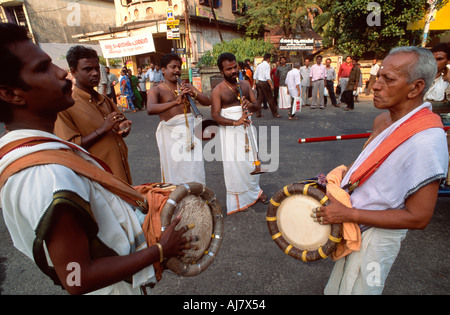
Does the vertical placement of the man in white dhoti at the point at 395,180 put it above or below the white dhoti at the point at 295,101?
above

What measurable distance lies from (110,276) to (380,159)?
1489 mm

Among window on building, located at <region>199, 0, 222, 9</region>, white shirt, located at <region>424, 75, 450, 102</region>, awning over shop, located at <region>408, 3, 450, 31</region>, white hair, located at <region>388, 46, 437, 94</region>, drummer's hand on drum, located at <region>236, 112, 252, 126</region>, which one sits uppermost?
window on building, located at <region>199, 0, 222, 9</region>

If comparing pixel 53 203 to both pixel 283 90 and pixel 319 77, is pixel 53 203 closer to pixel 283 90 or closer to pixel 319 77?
pixel 283 90

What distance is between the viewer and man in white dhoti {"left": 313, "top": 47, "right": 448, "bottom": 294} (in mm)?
1324

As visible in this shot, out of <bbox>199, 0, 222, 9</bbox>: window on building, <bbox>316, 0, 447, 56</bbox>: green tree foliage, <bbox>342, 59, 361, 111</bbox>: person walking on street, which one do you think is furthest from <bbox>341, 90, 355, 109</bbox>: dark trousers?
<bbox>199, 0, 222, 9</bbox>: window on building

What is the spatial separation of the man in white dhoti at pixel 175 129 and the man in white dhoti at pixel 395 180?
8.19 feet

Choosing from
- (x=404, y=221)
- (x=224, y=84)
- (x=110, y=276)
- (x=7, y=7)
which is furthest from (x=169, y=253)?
(x=7, y=7)

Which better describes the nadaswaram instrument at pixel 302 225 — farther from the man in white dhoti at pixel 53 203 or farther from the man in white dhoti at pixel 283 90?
the man in white dhoti at pixel 283 90

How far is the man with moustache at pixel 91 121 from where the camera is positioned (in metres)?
2.23

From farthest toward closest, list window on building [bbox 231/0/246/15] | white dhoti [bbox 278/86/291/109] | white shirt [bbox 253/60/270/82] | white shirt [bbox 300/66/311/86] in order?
window on building [bbox 231/0/246/15], white shirt [bbox 300/66/311/86], white dhoti [bbox 278/86/291/109], white shirt [bbox 253/60/270/82]

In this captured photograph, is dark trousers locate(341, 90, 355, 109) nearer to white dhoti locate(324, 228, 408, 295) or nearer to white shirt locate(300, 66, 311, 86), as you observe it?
white shirt locate(300, 66, 311, 86)

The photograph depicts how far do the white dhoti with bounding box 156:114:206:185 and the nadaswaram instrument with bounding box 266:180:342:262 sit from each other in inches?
86.8

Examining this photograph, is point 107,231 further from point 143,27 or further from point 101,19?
point 101,19

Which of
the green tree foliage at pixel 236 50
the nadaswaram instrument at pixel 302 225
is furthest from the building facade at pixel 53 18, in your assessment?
the nadaswaram instrument at pixel 302 225
